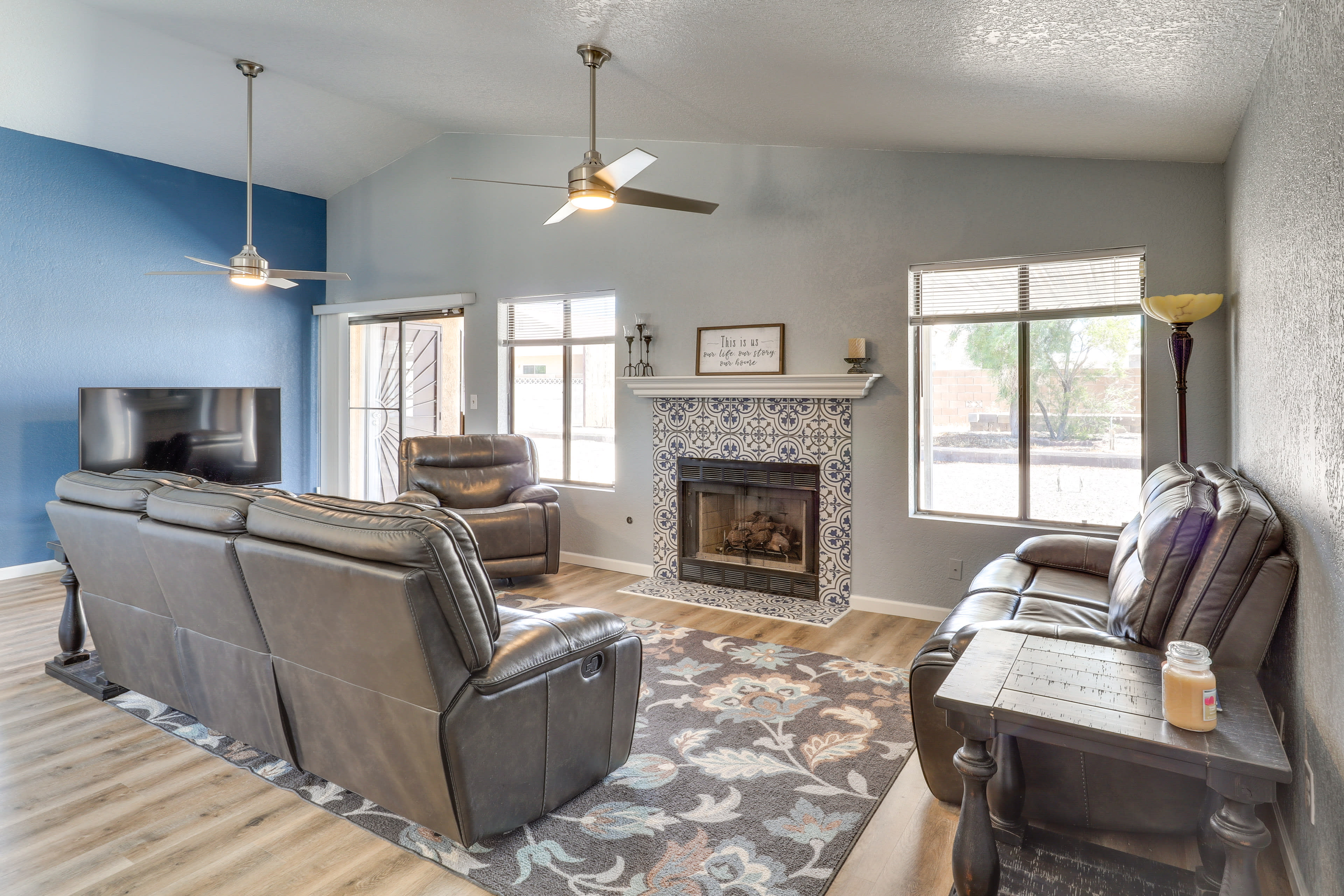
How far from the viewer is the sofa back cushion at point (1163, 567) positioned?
1.93 meters

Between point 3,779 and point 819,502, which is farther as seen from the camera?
point 819,502

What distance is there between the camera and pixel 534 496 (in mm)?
5312

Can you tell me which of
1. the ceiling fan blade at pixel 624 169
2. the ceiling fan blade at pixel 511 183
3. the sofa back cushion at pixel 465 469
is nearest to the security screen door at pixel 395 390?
the sofa back cushion at pixel 465 469

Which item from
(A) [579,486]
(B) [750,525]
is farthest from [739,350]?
(A) [579,486]

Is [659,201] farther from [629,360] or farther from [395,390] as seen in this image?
[395,390]

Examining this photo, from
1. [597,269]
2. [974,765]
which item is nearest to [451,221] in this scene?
[597,269]

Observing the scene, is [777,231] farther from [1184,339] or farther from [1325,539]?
[1325,539]

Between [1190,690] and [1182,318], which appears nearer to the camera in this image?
[1190,690]

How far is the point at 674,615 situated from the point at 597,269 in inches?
107

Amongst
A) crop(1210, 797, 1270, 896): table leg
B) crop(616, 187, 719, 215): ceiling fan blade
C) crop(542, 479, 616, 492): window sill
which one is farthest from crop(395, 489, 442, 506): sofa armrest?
crop(1210, 797, 1270, 896): table leg

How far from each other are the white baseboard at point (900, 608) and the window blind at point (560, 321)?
103 inches

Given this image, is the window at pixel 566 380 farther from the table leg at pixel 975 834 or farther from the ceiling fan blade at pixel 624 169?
the table leg at pixel 975 834

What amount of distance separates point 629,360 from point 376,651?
12.6 feet

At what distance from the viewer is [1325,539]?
1581 mm
